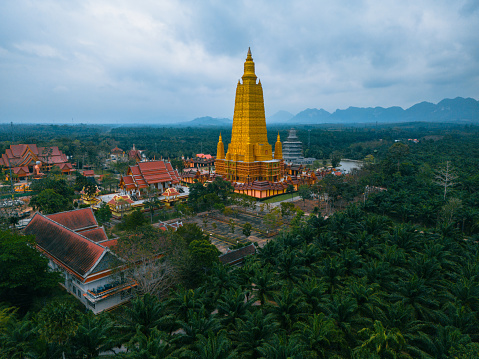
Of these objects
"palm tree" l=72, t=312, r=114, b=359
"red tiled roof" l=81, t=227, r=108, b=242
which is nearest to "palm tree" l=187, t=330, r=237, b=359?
"palm tree" l=72, t=312, r=114, b=359

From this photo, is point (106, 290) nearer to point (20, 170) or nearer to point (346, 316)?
point (346, 316)

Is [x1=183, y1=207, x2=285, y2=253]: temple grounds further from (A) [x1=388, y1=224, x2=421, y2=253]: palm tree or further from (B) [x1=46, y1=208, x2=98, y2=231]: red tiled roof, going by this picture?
(A) [x1=388, y1=224, x2=421, y2=253]: palm tree

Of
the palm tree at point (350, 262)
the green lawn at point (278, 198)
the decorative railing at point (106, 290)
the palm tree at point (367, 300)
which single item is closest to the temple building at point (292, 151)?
the green lawn at point (278, 198)

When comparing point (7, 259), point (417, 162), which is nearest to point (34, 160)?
point (7, 259)

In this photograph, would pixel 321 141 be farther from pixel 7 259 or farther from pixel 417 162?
pixel 7 259

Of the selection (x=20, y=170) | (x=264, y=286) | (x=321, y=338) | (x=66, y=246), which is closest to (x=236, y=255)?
(x=264, y=286)
